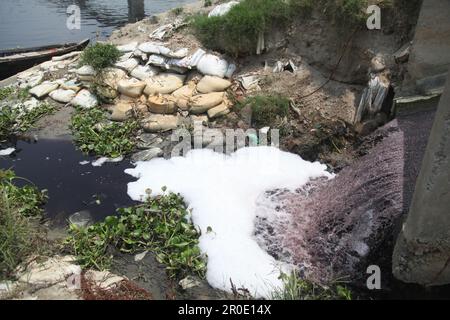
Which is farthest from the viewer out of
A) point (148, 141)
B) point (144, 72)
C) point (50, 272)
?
point (144, 72)

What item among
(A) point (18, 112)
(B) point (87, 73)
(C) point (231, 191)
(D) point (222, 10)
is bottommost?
(C) point (231, 191)

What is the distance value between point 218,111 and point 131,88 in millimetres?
1964

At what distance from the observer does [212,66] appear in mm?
8125

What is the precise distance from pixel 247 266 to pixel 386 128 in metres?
3.05

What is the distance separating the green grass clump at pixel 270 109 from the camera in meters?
7.25

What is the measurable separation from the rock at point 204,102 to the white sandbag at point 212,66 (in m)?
0.58

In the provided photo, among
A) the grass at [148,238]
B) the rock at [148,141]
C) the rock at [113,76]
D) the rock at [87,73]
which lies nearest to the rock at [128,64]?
the rock at [113,76]

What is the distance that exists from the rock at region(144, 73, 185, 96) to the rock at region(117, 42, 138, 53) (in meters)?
1.28

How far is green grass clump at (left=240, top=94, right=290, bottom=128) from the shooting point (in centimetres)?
725

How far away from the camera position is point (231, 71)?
26.9 feet

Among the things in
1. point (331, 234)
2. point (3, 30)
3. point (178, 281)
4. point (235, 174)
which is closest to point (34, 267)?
point (178, 281)

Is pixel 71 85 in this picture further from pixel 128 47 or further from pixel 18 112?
pixel 128 47

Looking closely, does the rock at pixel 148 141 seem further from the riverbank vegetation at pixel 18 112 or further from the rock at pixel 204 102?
the riverbank vegetation at pixel 18 112

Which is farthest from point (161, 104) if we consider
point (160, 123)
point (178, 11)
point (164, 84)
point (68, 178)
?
point (178, 11)
